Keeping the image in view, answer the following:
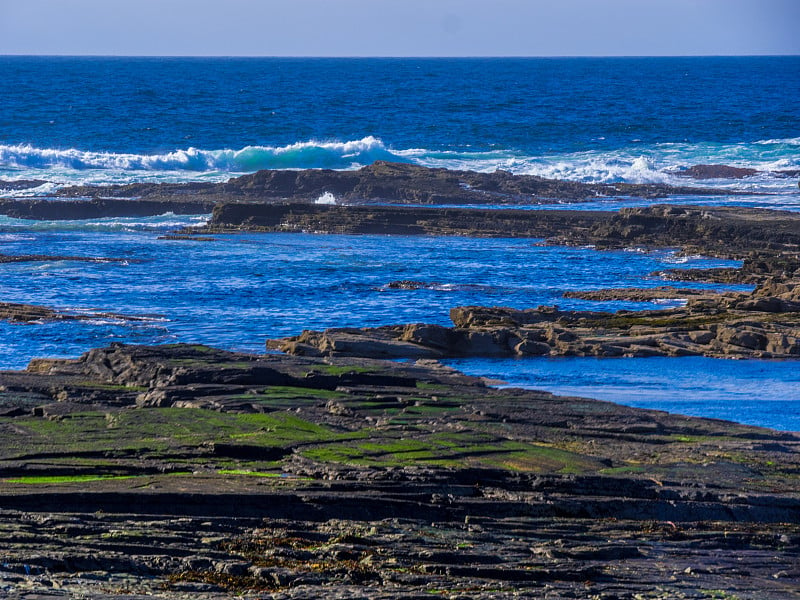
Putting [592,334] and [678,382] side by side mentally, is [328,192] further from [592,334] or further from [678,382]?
[678,382]

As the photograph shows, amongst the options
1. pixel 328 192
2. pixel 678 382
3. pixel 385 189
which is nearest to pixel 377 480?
pixel 678 382

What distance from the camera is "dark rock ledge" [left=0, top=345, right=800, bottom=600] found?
10297 millimetres

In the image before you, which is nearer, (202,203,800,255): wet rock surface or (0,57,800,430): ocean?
(0,57,800,430): ocean

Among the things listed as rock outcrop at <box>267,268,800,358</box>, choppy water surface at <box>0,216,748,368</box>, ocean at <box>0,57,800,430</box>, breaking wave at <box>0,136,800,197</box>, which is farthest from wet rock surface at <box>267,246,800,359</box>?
breaking wave at <box>0,136,800,197</box>

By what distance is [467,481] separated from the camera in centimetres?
1335

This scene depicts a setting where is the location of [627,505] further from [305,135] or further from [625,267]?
[305,135]

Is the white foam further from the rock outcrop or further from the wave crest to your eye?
the rock outcrop

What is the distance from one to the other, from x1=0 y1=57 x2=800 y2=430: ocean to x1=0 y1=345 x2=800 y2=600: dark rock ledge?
185 inches

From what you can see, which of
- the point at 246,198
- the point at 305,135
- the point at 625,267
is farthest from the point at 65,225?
the point at 305,135

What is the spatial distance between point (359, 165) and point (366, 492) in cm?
6175

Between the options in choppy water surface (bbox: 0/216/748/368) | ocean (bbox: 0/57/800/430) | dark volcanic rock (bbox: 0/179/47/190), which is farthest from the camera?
dark volcanic rock (bbox: 0/179/47/190)

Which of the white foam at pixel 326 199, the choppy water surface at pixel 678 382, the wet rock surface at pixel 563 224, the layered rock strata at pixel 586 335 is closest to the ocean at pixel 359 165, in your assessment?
the choppy water surface at pixel 678 382

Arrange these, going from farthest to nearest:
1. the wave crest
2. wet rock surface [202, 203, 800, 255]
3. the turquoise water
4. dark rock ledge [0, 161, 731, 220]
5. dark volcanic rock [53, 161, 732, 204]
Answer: the wave crest
the turquoise water
dark volcanic rock [53, 161, 732, 204]
dark rock ledge [0, 161, 731, 220]
wet rock surface [202, 203, 800, 255]

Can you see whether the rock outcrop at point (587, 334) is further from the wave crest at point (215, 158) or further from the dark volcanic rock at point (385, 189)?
the wave crest at point (215, 158)
